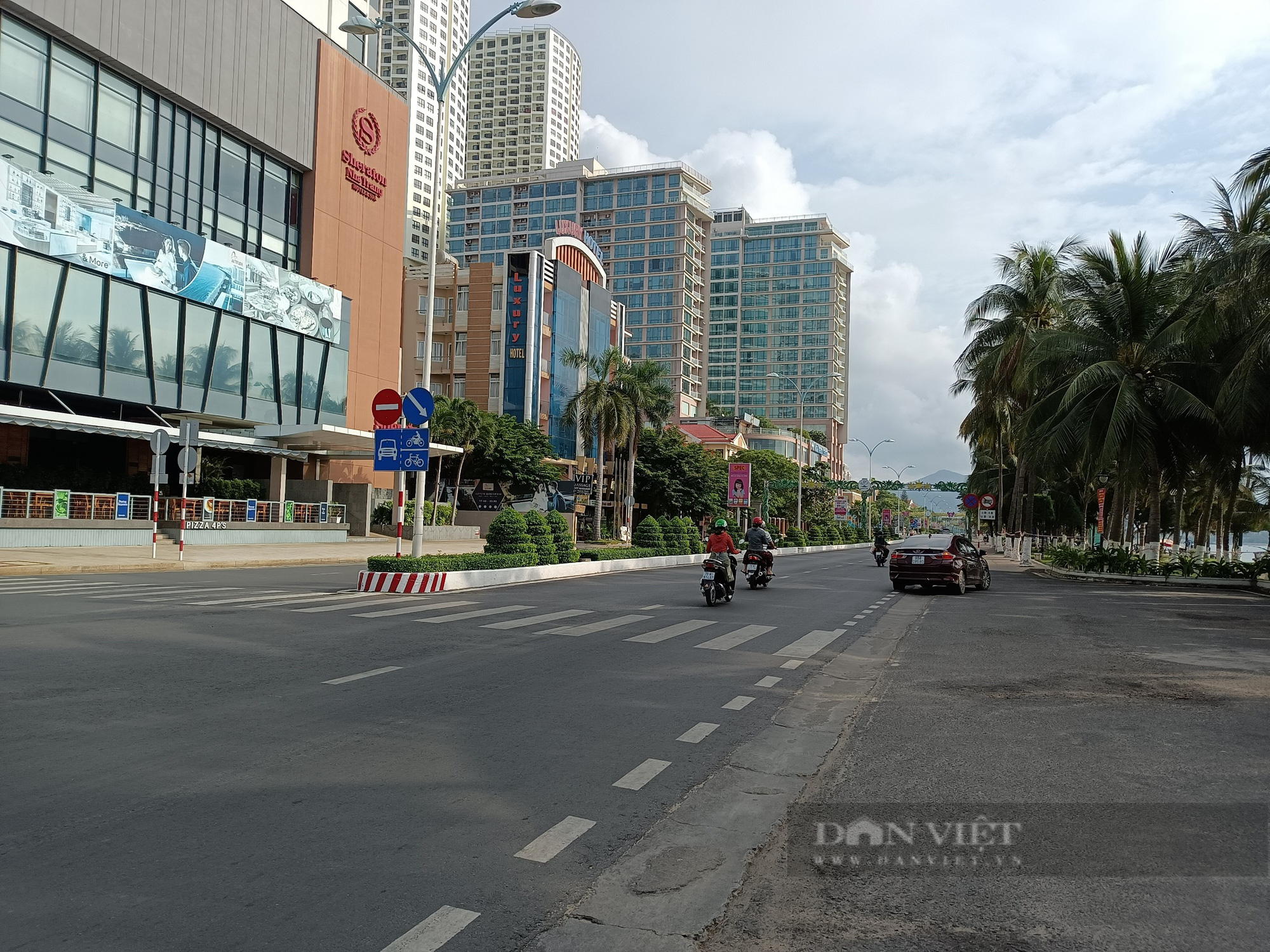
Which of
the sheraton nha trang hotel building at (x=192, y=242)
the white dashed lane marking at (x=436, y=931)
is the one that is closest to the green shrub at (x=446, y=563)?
the white dashed lane marking at (x=436, y=931)

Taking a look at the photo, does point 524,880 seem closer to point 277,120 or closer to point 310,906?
point 310,906

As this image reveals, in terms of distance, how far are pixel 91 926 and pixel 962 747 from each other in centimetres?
531

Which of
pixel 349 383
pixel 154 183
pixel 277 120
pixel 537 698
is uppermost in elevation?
pixel 277 120

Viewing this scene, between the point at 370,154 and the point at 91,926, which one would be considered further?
the point at 370,154

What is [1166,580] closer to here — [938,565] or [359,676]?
[938,565]

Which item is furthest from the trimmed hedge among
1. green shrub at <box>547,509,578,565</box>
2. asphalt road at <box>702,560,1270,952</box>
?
asphalt road at <box>702,560,1270,952</box>

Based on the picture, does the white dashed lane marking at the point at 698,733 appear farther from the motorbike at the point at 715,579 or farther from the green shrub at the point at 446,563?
the green shrub at the point at 446,563

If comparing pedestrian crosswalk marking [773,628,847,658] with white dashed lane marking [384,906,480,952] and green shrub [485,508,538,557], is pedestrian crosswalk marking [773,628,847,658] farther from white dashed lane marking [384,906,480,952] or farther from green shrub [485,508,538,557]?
green shrub [485,508,538,557]

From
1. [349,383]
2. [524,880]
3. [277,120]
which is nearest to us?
[524,880]

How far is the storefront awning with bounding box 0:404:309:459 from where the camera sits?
95.5 feet

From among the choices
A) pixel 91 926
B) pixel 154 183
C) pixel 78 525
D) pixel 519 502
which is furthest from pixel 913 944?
pixel 519 502

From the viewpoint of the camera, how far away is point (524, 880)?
13.0ft

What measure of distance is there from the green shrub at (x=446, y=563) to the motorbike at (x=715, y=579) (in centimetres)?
539

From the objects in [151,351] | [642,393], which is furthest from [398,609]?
[642,393]
